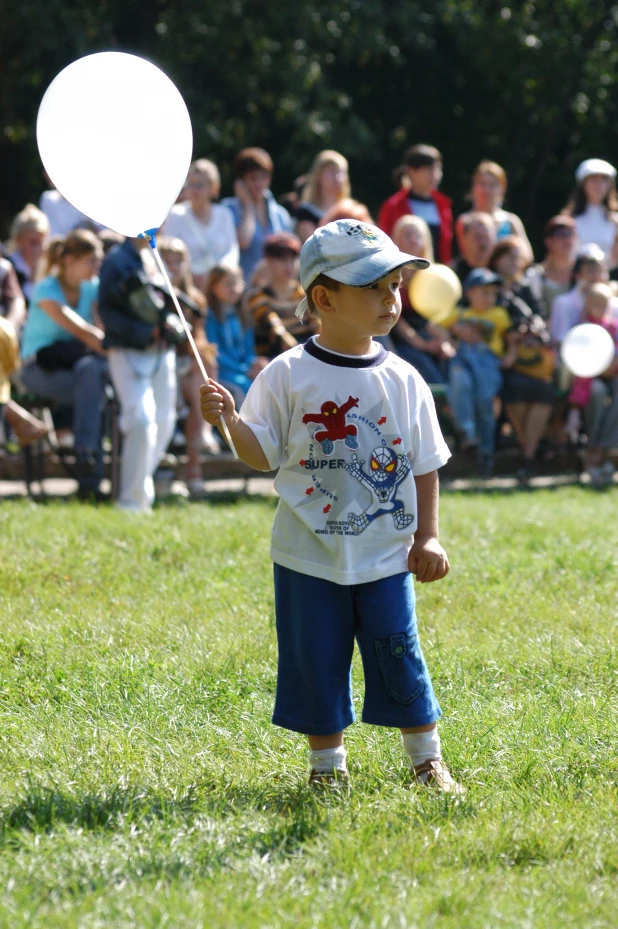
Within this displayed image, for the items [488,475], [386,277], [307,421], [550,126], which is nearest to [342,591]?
[307,421]

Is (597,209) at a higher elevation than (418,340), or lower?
higher

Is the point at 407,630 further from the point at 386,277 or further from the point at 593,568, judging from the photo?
the point at 593,568

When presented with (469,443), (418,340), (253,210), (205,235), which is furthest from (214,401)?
(253,210)

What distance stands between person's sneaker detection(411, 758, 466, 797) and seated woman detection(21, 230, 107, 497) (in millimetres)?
5775

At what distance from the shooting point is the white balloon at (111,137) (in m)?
3.94

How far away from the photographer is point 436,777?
12.1 feet

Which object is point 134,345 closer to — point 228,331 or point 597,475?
point 228,331

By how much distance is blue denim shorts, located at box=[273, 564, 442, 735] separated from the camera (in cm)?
369

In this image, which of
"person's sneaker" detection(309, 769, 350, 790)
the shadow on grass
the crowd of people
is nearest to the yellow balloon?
the crowd of people

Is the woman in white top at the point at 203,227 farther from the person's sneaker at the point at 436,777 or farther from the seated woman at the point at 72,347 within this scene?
the person's sneaker at the point at 436,777

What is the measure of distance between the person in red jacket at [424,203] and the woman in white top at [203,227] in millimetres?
1489

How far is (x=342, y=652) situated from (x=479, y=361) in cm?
764

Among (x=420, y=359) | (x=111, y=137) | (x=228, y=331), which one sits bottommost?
(x=420, y=359)

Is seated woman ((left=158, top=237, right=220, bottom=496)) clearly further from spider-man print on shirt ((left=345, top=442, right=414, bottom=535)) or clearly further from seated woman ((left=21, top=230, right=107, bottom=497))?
spider-man print on shirt ((left=345, top=442, right=414, bottom=535))
